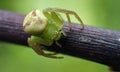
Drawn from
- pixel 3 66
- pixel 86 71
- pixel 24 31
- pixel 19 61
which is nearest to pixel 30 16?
pixel 24 31

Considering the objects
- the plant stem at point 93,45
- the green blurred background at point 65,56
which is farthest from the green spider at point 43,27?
the green blurred background at point 65,56

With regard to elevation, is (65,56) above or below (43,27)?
below

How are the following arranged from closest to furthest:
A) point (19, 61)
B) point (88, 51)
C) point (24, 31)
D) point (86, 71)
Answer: point (88, 51) < point (24, 31) < point (86, 71) < point (19, 61)

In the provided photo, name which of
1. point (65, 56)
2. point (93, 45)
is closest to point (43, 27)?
point (93, 45)

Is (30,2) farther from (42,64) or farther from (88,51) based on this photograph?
(88,51)

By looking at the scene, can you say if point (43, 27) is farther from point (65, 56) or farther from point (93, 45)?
point (65, 56)

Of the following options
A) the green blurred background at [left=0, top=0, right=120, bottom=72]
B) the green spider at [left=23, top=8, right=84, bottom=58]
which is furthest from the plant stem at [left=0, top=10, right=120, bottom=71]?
the green blurred background at [left=0, top=0, right=120, bottom=72]

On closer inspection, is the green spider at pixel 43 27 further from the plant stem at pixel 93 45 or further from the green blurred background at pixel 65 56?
the green blurred background at pixel 65 56
